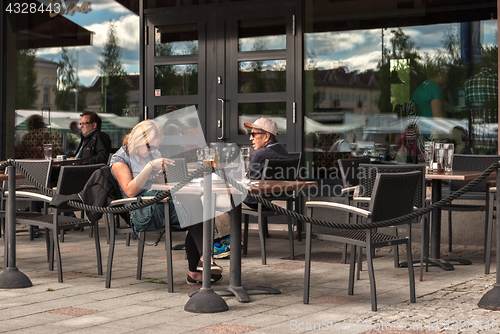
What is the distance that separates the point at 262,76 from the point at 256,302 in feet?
15.3

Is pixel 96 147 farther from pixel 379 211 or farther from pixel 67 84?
pixel 379 211

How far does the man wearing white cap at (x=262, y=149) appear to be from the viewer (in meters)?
6.12

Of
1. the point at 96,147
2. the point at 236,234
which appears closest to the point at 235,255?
the point at 236,234

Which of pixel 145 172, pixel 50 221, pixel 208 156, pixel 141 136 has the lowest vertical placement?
pixel 50 221

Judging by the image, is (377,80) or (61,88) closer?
(377,80)

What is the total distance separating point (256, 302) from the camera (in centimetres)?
413

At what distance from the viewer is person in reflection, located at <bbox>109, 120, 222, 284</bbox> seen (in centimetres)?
460

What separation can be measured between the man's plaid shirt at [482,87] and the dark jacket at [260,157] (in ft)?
8.80

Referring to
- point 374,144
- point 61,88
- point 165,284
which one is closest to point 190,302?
point 165,284

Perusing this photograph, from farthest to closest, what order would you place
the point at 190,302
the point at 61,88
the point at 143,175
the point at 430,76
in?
the point at 61,88, the point at 430,76, the point at 143,175, the point at 190,302

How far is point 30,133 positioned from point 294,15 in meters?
4.30

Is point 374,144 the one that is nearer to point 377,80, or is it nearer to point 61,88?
point 377,80

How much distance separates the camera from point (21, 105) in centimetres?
967

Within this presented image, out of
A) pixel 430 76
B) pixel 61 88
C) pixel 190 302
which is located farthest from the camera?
pixel 61 88
